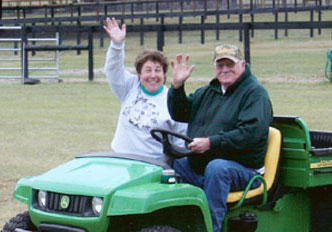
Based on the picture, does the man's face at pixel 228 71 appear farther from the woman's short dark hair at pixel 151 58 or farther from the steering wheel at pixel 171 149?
the steering wheel at pixel 171 149

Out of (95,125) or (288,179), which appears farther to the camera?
(95,125)

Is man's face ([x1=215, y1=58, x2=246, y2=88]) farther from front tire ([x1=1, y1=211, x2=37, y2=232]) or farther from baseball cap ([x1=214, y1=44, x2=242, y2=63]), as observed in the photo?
front tire ([x1=1, y1=211, x2=37, y2=232])

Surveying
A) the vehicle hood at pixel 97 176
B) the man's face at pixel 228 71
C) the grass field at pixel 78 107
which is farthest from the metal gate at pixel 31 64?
the vehicle hood at pixel 97 176

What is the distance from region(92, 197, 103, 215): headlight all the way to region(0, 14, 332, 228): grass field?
2406mm

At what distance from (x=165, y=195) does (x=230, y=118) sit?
85 cm

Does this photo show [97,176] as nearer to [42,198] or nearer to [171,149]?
[42,198]

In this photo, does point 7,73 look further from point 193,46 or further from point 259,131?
point 259,131

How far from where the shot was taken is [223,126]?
16.9 ft

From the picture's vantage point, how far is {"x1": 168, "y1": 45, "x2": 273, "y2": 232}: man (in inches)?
193

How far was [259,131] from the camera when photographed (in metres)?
5.04

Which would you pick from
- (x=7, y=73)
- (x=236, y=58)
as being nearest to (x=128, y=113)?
(x=236, y=58)

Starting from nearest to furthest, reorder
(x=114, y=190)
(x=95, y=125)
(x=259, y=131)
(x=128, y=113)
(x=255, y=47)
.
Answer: (x=114, y=190) → (x=259, y=131) → (x=128, y=113) → (x=95, y=125) → (x=255, y=47)

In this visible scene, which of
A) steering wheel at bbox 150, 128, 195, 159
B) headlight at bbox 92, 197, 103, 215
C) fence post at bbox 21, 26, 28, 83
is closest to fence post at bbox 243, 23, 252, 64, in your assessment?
fence post at bbox 21, 26, 28, 83

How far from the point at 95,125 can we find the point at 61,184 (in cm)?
819
